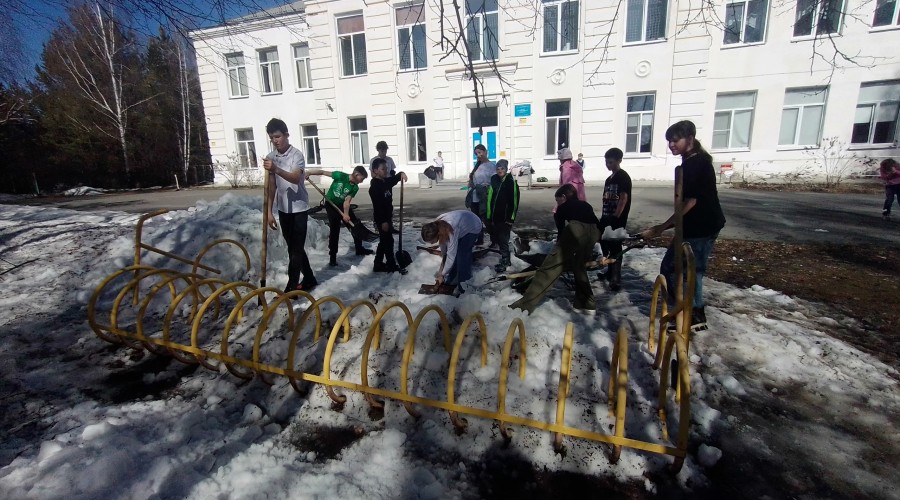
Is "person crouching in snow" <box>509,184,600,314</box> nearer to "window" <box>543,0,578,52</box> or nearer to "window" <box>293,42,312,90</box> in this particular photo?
"window" <box>543,0,578,52</box>

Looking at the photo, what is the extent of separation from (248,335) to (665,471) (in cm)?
388

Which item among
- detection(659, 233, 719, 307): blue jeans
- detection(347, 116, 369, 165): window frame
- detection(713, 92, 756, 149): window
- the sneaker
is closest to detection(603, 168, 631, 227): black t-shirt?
detection(659, 233, 719, 307): blue jeans

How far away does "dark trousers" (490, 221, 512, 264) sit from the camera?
561 centimetres

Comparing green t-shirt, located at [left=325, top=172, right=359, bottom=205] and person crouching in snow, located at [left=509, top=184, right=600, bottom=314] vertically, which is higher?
green t-shirt, located at [left=325, top=172, right=359, bottom=205]

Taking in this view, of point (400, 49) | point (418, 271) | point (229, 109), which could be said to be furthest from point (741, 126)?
point (229, 109)

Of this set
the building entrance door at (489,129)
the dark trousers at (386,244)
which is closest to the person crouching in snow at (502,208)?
the dark trousers at (386,244)

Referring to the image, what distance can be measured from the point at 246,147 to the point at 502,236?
22117 mm

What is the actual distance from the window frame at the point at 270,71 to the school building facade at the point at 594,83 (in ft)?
0.25

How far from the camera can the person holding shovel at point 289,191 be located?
4520mm

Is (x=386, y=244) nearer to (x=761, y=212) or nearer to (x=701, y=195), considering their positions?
(x=701, y=195)

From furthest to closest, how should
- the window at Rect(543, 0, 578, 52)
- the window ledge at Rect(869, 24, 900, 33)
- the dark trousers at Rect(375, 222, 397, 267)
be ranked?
the window at Rect(543, 0, 578, 52)
the window ledge at Rect(869, 24, 900, 33)
the dark trousers at Rect(375, 222, 397, 267)

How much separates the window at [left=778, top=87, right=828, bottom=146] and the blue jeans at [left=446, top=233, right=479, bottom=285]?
17.6 m

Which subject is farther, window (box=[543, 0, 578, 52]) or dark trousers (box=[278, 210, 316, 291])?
window (box=[543, 0, 578, 52])

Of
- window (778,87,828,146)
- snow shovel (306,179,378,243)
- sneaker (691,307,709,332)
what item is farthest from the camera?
window (778,87,828,146)
